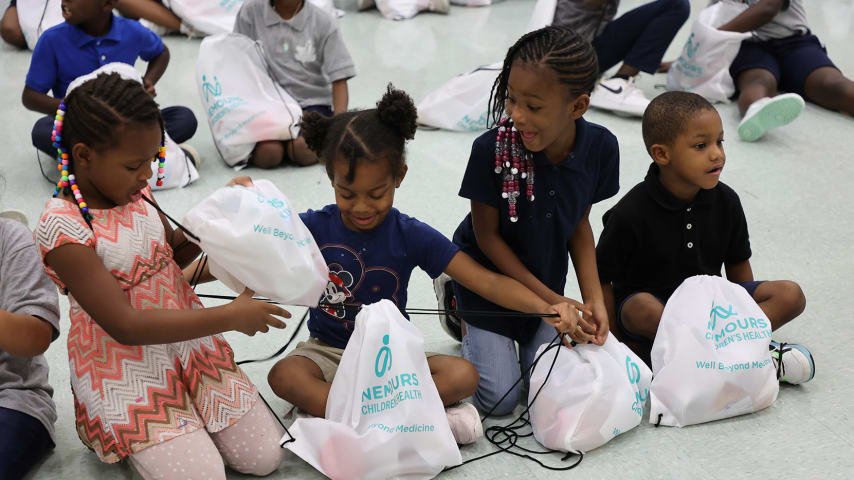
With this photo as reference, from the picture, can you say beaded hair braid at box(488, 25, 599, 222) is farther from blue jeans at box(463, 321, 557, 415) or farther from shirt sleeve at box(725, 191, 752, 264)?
shirt sleeve at box(725, 191, 752, 264)

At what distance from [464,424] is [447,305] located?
1.36ft

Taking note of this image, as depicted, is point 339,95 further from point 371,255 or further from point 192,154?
point 371,255

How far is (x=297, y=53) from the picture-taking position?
3104mm

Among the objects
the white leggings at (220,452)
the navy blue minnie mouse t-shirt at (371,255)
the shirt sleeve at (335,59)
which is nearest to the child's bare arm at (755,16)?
the shirt sleeve at (335,59)

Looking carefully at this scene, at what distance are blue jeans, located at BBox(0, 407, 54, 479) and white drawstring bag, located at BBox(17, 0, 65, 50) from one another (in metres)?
2.90

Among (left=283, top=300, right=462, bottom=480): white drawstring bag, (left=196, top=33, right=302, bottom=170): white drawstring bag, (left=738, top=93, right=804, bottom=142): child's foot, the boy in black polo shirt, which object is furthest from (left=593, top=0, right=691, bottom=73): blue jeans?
(left=283, top=300, right=462, bottom=480): white drawstring bag

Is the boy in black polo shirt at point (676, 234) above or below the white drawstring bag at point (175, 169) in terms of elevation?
above

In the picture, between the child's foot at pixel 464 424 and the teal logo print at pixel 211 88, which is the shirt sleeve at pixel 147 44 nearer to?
the teal logo print at pixel 211 88

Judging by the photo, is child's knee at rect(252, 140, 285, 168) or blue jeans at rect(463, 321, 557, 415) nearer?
blue jeans at rect(463, 321, 557, 415)

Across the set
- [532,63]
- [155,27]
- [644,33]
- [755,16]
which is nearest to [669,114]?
[532,63]

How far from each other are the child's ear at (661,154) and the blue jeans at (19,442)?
4.64 ft

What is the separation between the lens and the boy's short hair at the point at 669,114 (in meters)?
1.97

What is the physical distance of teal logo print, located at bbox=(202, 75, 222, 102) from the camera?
9.80 feet

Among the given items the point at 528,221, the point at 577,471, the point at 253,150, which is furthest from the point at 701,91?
the point at 577,471
